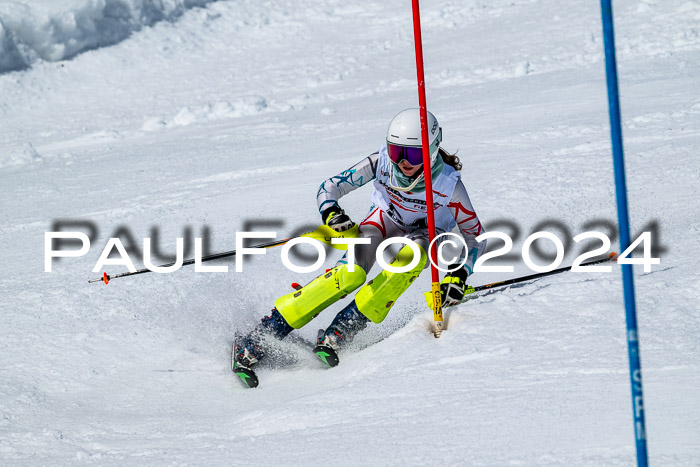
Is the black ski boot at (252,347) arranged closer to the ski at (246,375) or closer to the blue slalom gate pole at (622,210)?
the ski at (246,375)

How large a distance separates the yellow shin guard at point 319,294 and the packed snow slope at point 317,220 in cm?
31

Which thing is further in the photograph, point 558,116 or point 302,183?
point 558,116

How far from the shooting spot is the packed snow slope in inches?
122

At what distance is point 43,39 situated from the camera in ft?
42.3

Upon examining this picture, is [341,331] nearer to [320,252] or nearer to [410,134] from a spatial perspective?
[410,134]

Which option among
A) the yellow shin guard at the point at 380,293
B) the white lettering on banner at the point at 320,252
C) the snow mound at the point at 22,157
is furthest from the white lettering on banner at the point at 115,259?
the snow mound at the point at 22,157

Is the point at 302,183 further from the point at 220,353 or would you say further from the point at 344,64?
the point at 344,64

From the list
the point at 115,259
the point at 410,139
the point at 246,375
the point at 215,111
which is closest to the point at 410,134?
the point at 410,139

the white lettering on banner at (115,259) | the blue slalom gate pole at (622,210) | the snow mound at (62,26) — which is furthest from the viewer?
the snow mound at (62,26)

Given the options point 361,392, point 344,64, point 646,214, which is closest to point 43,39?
point 344,64

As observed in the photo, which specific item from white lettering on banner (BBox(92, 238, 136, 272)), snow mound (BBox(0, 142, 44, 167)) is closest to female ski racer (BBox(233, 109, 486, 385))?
white lettering on banner (BBox(92, 238, 136, 272))

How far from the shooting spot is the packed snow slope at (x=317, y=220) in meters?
3.10

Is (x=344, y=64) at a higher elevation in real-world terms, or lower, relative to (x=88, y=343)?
higher

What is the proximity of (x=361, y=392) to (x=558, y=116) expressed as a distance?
5807 millimetres
